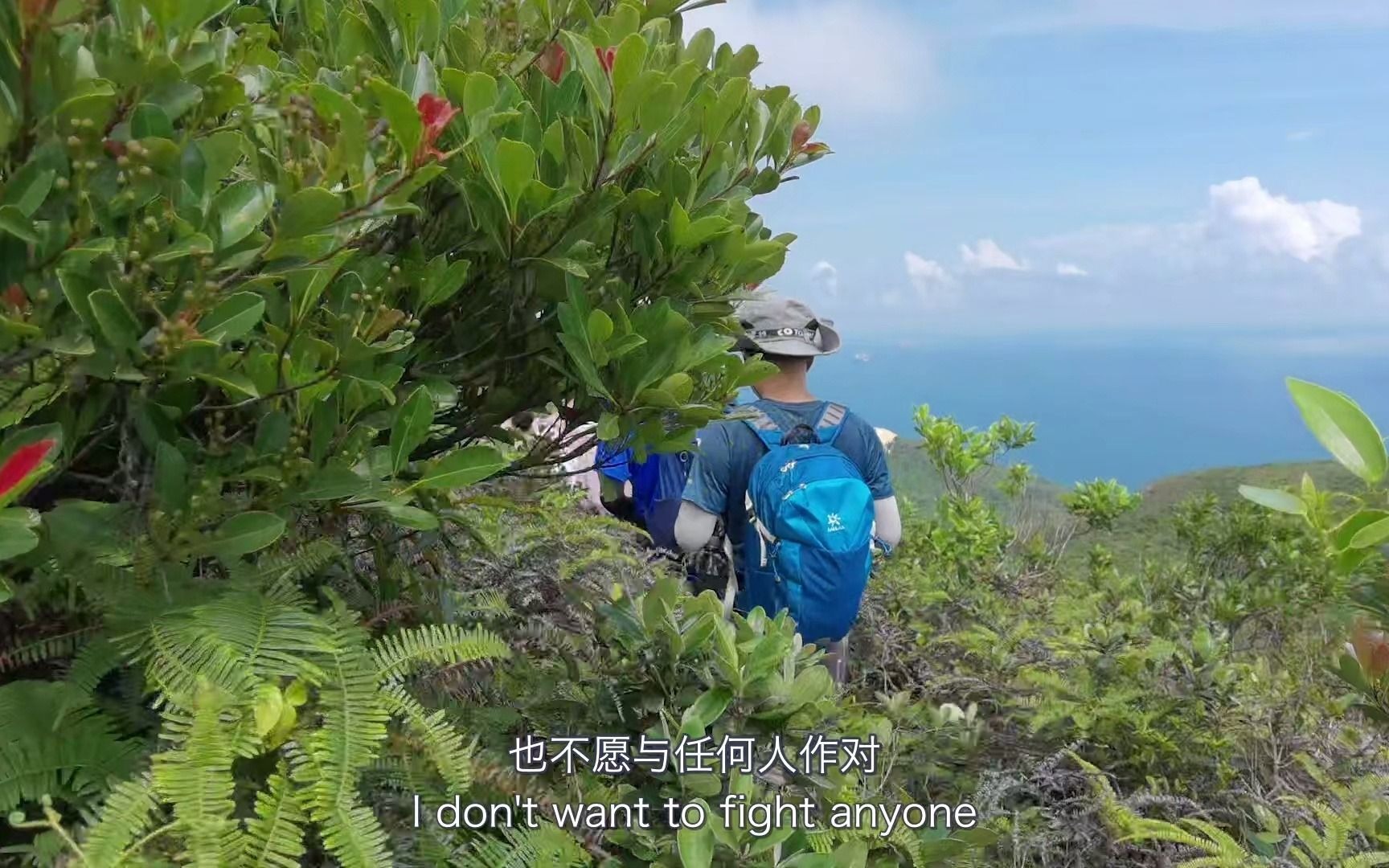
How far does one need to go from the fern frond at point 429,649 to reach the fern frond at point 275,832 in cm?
26

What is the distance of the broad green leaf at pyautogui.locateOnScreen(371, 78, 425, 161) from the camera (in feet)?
3.93

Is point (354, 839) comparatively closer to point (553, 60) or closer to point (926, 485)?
point (553, 60)

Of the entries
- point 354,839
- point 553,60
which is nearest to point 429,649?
point 354,839

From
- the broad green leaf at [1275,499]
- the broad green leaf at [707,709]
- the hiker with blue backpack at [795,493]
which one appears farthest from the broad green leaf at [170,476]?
the hiker with blue backpack at [795,493]

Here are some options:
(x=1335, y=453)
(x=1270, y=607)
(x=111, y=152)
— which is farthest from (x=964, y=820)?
(x=1270, y=607)

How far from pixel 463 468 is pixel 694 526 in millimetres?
2016

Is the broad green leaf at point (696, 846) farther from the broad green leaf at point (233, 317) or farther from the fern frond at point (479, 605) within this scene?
the broad green leaf at point (233, 317)

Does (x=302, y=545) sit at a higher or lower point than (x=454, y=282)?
lower

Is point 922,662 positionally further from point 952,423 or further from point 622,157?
point 622,157

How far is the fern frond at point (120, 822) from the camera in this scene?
4.01ft

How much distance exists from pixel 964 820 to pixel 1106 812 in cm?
60

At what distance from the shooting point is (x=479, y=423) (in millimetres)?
2102

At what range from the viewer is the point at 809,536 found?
3232mm

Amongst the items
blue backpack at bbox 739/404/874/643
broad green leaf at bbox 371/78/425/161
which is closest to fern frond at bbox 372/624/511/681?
broad green leaf at bbox 371/78/425/161
